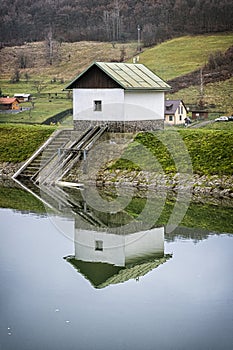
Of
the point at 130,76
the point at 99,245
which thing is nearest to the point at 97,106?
the point at 130,76

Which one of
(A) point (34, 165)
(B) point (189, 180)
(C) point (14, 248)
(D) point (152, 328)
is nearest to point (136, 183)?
(B) point (189, 180)

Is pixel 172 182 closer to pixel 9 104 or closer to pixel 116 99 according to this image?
pixel 116 99

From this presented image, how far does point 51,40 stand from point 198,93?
24379mm

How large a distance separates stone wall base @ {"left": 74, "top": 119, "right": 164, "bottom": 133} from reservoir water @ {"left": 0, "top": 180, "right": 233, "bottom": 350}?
6.64 m

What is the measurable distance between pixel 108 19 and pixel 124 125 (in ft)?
150

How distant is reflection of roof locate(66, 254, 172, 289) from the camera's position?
12.6 m

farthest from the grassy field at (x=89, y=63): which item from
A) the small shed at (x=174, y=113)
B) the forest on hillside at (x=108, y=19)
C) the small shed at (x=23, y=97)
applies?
the small shed at (x=174, y=113)

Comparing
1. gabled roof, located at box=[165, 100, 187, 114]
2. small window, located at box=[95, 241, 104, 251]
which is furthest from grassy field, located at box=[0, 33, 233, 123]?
small window, located at box=[95, 241, 104, 251]

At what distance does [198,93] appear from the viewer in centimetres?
4481

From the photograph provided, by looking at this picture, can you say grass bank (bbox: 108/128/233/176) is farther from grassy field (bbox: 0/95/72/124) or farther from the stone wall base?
grassy field (bbox: 0/95/72/124)

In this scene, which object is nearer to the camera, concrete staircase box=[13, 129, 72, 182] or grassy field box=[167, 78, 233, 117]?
concrete staircase box=[13, 129, 72, 182]

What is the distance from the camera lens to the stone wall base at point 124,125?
84.1 ft

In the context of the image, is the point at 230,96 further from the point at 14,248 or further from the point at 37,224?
the point at 14,248

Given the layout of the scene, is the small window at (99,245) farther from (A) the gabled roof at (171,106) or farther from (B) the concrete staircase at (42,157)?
(A) the gabled roof at (171,106)
